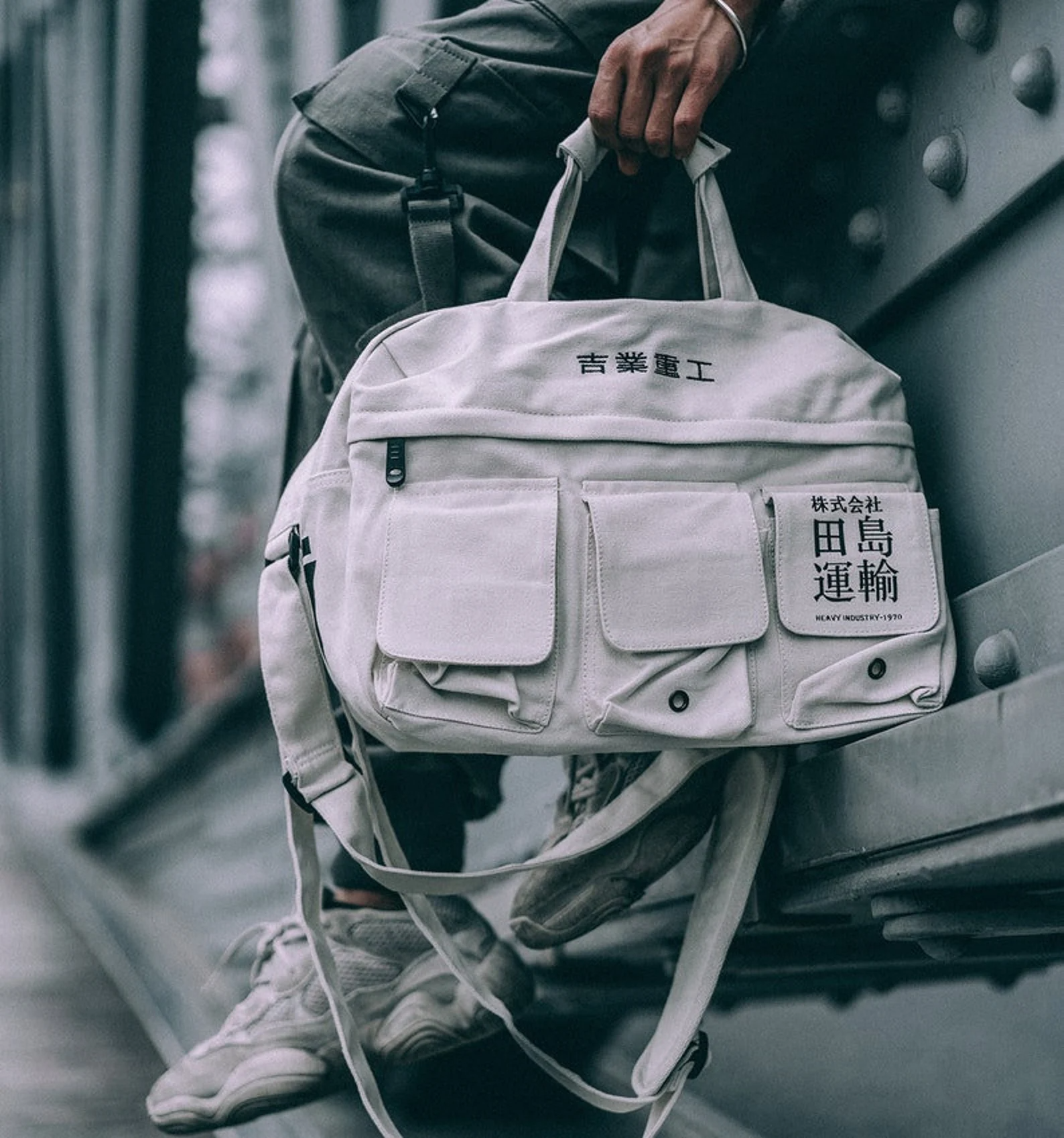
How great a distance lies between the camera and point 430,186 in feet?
4.62

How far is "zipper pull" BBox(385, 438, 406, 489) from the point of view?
1.24m

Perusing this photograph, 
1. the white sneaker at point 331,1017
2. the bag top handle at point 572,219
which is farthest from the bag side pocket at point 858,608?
the white sneaker at point 331,1017

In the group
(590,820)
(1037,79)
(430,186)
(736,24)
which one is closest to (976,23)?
(1037,79)

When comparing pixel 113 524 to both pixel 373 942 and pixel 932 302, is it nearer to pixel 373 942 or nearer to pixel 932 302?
pixel 373 942

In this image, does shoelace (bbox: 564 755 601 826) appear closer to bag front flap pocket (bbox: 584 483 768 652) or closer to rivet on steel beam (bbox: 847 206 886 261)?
→ bag front flap pocket (bbox: 584 483 768 652)

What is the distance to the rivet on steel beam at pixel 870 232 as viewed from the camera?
144 centimetres

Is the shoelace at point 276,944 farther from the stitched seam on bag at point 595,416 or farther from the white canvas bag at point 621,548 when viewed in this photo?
the stitched seam on bag at point 595,416

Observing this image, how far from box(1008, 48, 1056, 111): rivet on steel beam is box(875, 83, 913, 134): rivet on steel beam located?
225 mm

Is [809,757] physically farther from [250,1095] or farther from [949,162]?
[250,1095]

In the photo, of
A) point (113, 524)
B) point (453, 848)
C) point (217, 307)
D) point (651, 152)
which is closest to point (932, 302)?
point (651, 152)

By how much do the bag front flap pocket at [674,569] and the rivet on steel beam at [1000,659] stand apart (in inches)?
6.6

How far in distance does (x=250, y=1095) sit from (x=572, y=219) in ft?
2.94

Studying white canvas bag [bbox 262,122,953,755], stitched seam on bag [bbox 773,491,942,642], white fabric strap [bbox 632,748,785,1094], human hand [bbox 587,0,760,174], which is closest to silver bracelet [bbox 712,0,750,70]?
human hand [bbox 587,0,760,174]

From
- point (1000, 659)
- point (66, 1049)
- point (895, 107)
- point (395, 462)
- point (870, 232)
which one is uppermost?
point (895, 107)
